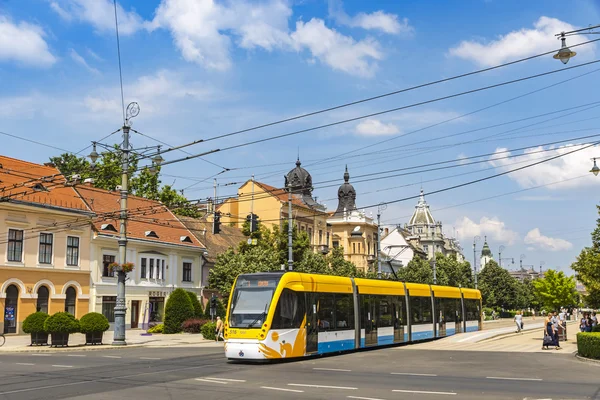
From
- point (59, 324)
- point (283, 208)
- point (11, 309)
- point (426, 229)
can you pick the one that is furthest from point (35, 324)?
point (426, 229)

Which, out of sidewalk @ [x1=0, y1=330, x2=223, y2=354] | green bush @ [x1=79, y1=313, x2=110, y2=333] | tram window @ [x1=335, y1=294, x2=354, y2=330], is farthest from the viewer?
green bush @ [x1=79, y1=313, x2=110, y2=333]

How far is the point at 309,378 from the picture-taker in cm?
1625

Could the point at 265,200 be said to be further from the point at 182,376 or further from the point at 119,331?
the point at 182,376

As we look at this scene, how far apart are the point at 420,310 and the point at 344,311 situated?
852 cm

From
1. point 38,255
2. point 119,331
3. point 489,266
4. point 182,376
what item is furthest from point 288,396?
point 489,266

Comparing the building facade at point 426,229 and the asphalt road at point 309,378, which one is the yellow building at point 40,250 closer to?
the asphalt road at point 309,378

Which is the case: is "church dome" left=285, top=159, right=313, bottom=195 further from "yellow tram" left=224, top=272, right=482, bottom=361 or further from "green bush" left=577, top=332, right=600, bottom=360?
"green bush" left=577, top=332, right=600, bottom=360

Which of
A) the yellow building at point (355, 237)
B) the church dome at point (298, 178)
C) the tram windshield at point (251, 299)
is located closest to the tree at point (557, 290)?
the yellow building at point (355, 237)

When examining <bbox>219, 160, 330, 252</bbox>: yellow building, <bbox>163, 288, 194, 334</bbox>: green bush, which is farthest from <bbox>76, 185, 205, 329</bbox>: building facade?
<bbox>219, 160, 330, 252</bbox>: yellow building

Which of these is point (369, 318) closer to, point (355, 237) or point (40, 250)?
point (40, 250)

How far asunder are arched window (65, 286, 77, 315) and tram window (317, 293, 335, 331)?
24.4 meters

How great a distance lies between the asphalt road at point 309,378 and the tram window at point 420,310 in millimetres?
7230

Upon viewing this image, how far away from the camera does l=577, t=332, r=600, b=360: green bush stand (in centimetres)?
2133

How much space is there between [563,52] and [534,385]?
7.73 metres
